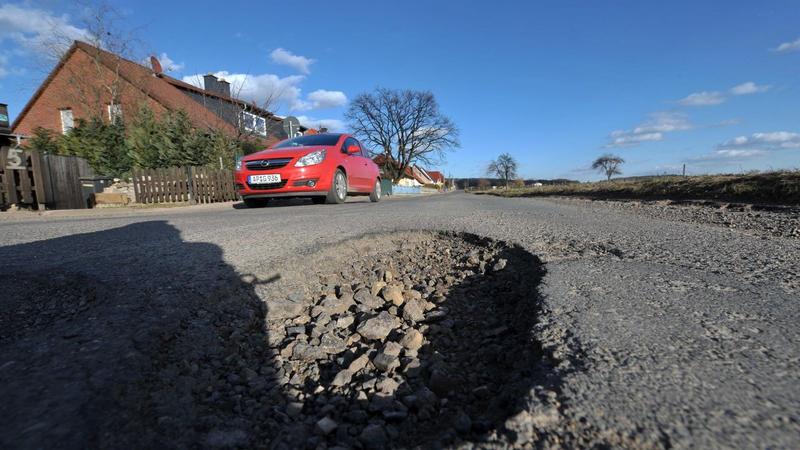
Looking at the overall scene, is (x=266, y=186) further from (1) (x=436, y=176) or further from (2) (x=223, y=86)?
(1) (x=436, y=176)

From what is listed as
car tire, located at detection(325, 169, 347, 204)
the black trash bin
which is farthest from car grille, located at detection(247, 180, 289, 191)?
the black trash bin

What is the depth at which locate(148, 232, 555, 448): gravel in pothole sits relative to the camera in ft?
3.59

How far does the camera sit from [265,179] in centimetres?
716

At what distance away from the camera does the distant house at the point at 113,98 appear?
20.3m

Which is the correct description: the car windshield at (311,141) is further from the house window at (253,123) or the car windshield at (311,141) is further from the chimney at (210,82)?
the chimney at (210,82)

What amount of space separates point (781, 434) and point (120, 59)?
27.2m

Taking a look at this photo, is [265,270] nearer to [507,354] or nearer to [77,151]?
[507,354]

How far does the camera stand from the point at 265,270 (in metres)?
2.32

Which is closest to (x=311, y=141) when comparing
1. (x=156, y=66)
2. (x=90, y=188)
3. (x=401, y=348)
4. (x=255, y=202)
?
(x=255, y=202)

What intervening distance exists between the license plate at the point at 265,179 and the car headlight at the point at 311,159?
404 millimetres

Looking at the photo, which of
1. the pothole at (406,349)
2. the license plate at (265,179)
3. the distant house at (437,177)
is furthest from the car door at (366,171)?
the distant house at (437,177)

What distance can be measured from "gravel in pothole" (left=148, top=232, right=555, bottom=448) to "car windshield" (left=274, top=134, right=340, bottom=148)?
5884 mm

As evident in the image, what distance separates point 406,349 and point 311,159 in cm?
613

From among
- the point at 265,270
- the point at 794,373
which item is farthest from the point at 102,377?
the point at 794,373
